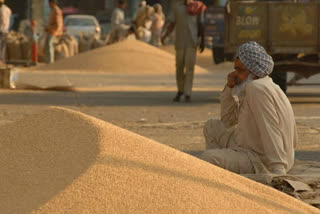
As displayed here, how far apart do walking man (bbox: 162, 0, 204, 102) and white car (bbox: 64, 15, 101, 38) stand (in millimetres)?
20487

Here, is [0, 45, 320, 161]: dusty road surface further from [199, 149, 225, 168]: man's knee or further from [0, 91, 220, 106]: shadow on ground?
[199, 149, 225, 168]: man's knee

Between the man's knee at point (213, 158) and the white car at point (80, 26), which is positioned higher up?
the man's knee at point (213, 158)

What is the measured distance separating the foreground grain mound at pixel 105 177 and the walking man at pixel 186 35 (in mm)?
9091

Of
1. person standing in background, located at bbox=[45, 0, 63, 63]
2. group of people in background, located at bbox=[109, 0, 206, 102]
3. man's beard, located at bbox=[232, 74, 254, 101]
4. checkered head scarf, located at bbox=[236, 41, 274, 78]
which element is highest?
checkered head scarf, located at bbox=[236, 41, 274, 78]

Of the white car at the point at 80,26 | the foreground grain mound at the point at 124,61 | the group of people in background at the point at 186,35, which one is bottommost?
the white car at the point at 80,26

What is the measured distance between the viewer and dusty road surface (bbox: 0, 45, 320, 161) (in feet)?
38.1

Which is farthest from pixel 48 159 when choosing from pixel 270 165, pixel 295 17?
pixel 295 17

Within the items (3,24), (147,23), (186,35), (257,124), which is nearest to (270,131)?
(257,124)

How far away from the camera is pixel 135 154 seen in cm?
629

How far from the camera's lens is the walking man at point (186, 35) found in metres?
15.9

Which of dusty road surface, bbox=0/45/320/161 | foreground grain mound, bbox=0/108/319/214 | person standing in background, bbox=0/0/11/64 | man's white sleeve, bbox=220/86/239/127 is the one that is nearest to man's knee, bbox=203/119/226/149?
man's white sleeve, bbox=220/86/239/127

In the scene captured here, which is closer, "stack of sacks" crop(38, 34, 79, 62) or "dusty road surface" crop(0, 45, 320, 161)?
"dusty road surface" crop(0, 45, 320, 161)

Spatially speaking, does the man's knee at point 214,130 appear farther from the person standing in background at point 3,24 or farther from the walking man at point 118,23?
the walking man at point 118,23

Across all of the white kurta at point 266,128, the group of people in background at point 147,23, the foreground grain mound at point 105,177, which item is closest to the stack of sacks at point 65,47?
the group of people in background at point 147,23
